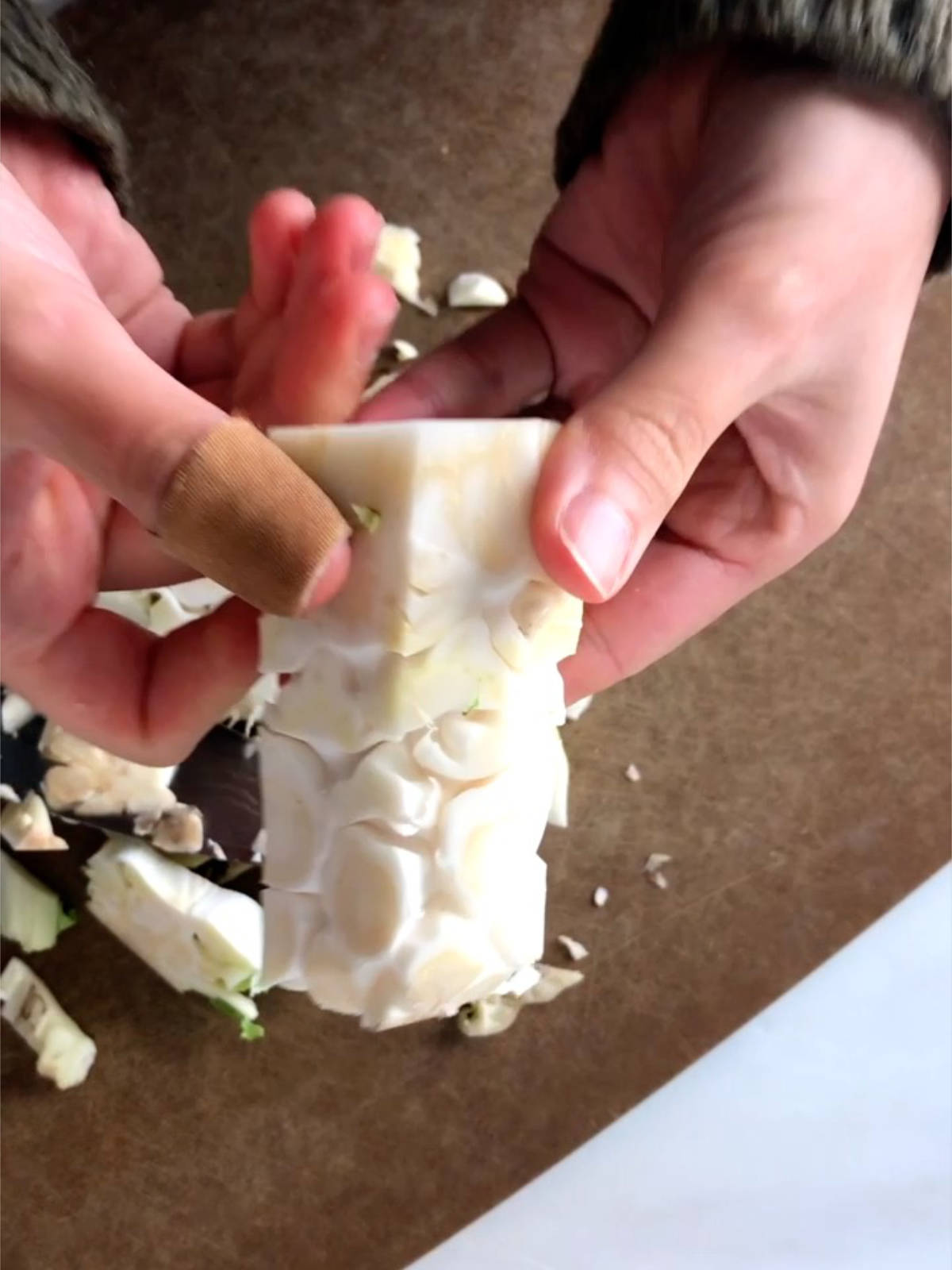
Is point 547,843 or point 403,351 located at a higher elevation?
point 403,351

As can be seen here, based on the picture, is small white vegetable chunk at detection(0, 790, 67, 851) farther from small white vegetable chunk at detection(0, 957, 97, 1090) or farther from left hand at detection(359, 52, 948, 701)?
left hand at detection(359, 52, 948, 701)

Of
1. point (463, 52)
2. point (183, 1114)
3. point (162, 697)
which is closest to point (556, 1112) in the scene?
point (183, 1114)

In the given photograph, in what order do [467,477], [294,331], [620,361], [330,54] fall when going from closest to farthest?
[467,477]
[294,331]
[620,361]
[330,54]

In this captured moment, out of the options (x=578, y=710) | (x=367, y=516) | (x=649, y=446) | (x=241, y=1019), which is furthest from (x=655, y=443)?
(x=241, y=1019)

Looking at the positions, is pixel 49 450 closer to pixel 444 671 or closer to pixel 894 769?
pixel 444 671

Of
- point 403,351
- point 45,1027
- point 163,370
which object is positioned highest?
point 163,370

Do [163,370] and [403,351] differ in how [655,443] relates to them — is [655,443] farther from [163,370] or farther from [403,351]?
[403,351]

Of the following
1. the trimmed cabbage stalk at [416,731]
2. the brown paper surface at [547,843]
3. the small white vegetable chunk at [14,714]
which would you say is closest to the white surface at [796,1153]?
the brown paper surface at [547,843]

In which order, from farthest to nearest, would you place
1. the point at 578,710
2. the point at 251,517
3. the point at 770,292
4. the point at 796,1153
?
the point at 578,710 < the point at 796,1153 < the point at 770,292 < the point at 251,517
